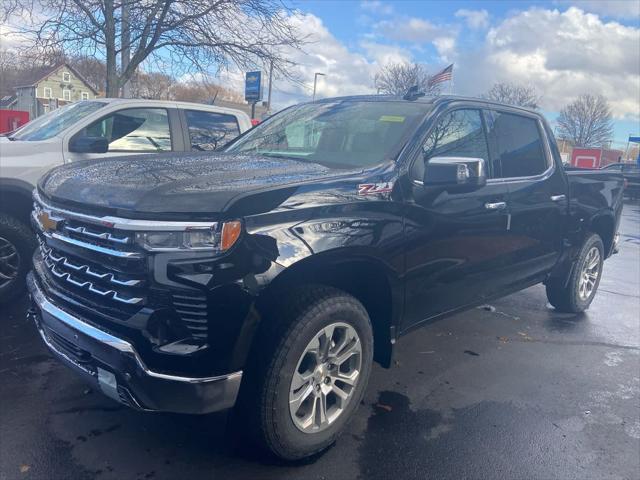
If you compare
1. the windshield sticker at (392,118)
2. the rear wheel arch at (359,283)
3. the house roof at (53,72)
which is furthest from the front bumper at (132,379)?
the house roof at (53,72)

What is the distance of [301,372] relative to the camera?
2840mm

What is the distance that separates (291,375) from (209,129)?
4.25 meters

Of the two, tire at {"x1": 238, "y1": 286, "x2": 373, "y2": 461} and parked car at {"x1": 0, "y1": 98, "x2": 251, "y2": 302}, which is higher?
parked car at {"x1": 0, "y1": 98, "x2": 251, "y2": 302}

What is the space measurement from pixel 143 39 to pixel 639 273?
32.3 ft

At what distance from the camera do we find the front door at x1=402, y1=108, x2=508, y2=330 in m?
3.29

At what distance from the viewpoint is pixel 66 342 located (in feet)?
8.86

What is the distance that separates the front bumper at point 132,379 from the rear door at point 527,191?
2.56 meters

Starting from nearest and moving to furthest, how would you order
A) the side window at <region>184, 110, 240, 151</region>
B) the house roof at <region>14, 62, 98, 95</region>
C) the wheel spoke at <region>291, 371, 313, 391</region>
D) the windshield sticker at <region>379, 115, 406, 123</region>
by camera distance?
the wheel spoke at <region>291, 371, 313, 391</region> < the windshield sticker at <region>379, 115, 406, 123</region> < the side window at <region>184, 110, 240, 151</region> < the house roof at <region>14, 62, 98, 95</region>

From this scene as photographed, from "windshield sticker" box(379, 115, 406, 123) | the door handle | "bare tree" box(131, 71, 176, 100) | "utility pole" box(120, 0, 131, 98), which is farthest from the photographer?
"bare tree" box(131, 71, 176, 100)

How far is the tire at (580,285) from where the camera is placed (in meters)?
5.48

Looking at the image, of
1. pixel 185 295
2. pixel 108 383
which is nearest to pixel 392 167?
pixel 185 295

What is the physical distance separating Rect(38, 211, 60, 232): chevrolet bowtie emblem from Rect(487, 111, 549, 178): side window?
9.69 ft

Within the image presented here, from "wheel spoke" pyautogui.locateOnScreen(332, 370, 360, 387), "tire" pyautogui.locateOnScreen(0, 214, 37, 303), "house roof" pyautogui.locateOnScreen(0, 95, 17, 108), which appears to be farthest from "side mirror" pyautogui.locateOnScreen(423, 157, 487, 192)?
"house roof" pyautogui.locateOnScreen(0, 95, 17, 108)

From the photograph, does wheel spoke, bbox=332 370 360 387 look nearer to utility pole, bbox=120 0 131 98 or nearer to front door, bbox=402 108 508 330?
front door, bbox=402 108 508 330
